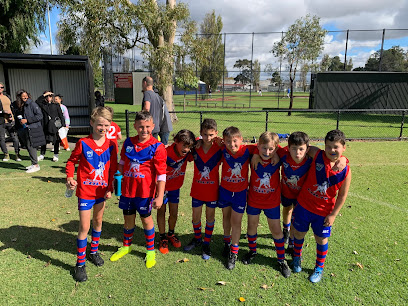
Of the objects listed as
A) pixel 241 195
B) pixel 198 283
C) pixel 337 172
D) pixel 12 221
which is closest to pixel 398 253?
pixel 337 172

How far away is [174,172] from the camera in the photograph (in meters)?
3.51

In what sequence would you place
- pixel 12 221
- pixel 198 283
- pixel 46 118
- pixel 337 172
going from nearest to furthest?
pixel 337 172 → pixel 198 283 → pixel 12 221 → pixel 46 118

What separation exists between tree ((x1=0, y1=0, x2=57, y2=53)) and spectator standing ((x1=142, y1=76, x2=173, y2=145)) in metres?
10.9

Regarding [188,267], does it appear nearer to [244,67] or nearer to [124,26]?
[124,26]

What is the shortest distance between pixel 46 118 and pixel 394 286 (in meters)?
8.06

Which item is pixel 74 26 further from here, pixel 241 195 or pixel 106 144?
pixel 241 195

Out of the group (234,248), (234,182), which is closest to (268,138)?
(234,182)

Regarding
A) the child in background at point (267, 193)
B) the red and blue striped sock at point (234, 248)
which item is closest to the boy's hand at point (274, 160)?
the child in background at point (267, 193)

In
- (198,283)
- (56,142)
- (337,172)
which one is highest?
(337,172)

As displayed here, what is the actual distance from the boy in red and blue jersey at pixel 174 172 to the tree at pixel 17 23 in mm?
13623

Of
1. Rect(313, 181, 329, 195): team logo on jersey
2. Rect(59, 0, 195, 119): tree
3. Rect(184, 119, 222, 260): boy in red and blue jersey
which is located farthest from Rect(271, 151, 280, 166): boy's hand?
Rect(59, 0, 195, 119): tree

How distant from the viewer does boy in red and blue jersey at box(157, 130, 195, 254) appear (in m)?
3.31

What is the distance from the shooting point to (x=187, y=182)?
659 centimetres

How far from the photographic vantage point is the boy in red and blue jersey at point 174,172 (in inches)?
130
